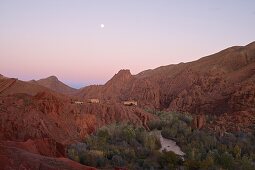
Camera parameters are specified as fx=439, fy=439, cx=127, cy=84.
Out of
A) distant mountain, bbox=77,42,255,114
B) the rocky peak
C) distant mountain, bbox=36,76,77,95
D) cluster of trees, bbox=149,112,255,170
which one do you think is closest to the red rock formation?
cluster of trees, bbox=149,112,255,170

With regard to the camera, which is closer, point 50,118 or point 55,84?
point 50,118

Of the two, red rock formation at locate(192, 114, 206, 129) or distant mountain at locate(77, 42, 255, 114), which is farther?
distant mountain at locate(77, 42, 255, 114)

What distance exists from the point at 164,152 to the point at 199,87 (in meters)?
40.0

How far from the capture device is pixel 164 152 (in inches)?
1280

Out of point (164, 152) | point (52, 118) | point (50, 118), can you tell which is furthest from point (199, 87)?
point (164, 152)

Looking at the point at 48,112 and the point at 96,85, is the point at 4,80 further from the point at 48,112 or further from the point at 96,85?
the point at 96,85

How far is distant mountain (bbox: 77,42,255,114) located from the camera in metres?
61.3

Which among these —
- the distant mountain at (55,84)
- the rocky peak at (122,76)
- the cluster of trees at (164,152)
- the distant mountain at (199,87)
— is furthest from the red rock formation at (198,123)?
the distant mountain at (55,84)

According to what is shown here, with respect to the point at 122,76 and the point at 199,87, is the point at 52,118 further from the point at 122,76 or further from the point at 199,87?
the point at 122,76

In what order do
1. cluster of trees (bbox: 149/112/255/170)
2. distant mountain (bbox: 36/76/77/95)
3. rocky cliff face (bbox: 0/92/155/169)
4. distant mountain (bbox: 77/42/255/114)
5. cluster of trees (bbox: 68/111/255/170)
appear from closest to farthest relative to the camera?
cluster of trees (bbox: 68/111/255/170) < rocky cliff face (bbox: 0/92/155/169) < cluster of trees (bbox: 149/112/255/170) < distant mountain (bbox: 77/42/255/114) < distant mountain (bbox: 36/76/77/95)

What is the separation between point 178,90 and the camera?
7438 cm

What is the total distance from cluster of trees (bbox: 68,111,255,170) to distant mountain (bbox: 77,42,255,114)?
1237cm

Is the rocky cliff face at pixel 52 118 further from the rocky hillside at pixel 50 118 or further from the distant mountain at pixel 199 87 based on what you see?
the distant mountain at pixel 199 87

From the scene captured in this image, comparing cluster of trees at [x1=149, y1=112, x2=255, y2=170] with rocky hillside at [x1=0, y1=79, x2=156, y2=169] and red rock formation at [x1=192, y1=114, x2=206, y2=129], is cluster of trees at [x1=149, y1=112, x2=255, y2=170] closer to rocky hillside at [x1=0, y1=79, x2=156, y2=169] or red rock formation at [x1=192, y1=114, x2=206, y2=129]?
red rock formation at [x1=192, y1=114, x2=206, y2=129]
